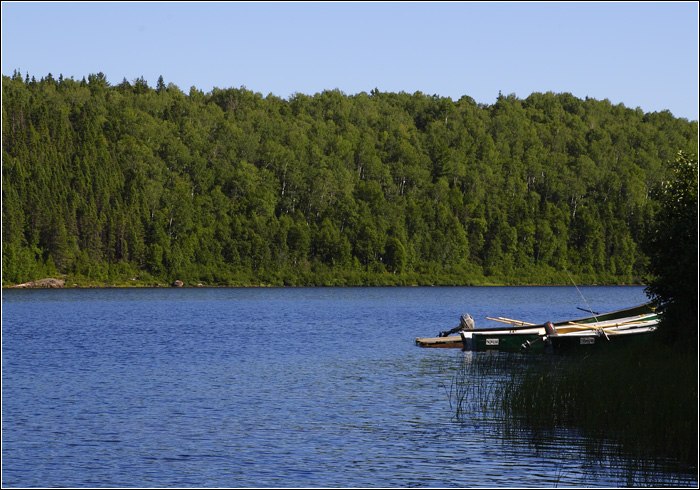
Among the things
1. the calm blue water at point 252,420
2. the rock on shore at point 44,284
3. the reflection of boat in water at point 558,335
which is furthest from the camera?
the rock on shore at point 44,284

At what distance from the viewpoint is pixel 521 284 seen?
509ft

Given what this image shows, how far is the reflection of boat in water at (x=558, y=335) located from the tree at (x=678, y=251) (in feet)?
25.5

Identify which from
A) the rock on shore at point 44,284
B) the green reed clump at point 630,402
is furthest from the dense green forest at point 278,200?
the green reed clump at point 630,402

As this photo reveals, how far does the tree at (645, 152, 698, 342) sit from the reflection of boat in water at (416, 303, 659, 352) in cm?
776

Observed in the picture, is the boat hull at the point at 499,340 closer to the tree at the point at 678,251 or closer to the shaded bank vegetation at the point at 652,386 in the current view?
the shaded bank vegetation at the point at 652,386

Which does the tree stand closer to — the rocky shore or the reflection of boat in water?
the reflection of boat in water

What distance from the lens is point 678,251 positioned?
81.6ft

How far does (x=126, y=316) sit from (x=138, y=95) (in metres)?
127

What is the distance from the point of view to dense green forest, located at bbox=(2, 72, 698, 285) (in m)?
136

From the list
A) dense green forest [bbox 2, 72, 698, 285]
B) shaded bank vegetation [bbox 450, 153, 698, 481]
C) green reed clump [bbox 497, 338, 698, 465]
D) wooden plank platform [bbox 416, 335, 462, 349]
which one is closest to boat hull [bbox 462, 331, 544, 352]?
wooden plank platform [bbox 416, 335, 462, 349]

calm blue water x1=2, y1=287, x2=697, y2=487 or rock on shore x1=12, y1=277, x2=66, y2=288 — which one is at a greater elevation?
rock on shore x1=12, y1=277, x2=66, y2=288

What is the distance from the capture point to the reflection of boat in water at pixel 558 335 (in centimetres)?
3512

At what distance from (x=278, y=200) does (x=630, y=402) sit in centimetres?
14266

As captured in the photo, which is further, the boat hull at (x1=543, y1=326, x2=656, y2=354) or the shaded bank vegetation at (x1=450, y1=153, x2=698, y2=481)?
the boat hull at (x1=543, y1=326, x2=656, y2=354)
